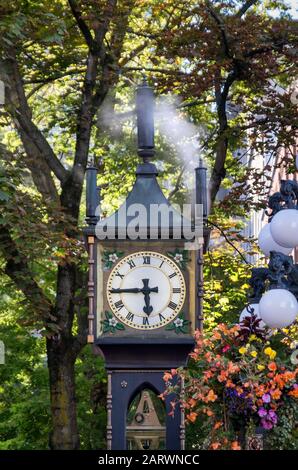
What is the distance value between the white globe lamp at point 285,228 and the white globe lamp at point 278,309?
520 millimetres

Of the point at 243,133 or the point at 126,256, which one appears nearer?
the point at 126,256

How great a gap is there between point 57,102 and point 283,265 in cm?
1424

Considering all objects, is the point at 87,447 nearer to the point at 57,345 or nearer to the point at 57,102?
the point at 57,345

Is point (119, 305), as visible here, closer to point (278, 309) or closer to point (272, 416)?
point (278, 309)

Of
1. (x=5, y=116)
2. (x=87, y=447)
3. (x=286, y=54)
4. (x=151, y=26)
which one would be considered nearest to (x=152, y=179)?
(x=5, y=116)

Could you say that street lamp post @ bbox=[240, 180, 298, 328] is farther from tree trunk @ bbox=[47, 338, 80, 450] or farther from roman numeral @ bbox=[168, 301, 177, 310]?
tree trunk @ bbox=[47, 338, 80, 450]

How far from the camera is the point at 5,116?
17531mm

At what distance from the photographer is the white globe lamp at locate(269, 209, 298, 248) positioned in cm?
973

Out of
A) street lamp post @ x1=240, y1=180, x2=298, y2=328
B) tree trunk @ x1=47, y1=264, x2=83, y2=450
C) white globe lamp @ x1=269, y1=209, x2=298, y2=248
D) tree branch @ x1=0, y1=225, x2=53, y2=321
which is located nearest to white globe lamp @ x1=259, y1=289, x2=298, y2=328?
street lamp post @ x1=240, y1=180, x2=298, y2=328

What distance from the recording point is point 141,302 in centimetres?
984

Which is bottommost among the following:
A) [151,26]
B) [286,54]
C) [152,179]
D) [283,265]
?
[283,265]

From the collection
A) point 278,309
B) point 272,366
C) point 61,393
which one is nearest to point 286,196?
point 278,309

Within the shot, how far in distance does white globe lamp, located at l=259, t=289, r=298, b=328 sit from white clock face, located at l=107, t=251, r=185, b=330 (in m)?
0.82

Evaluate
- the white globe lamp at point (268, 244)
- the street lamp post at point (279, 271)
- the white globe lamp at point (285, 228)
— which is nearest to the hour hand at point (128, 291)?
the street lamp post at point (279, 271)
